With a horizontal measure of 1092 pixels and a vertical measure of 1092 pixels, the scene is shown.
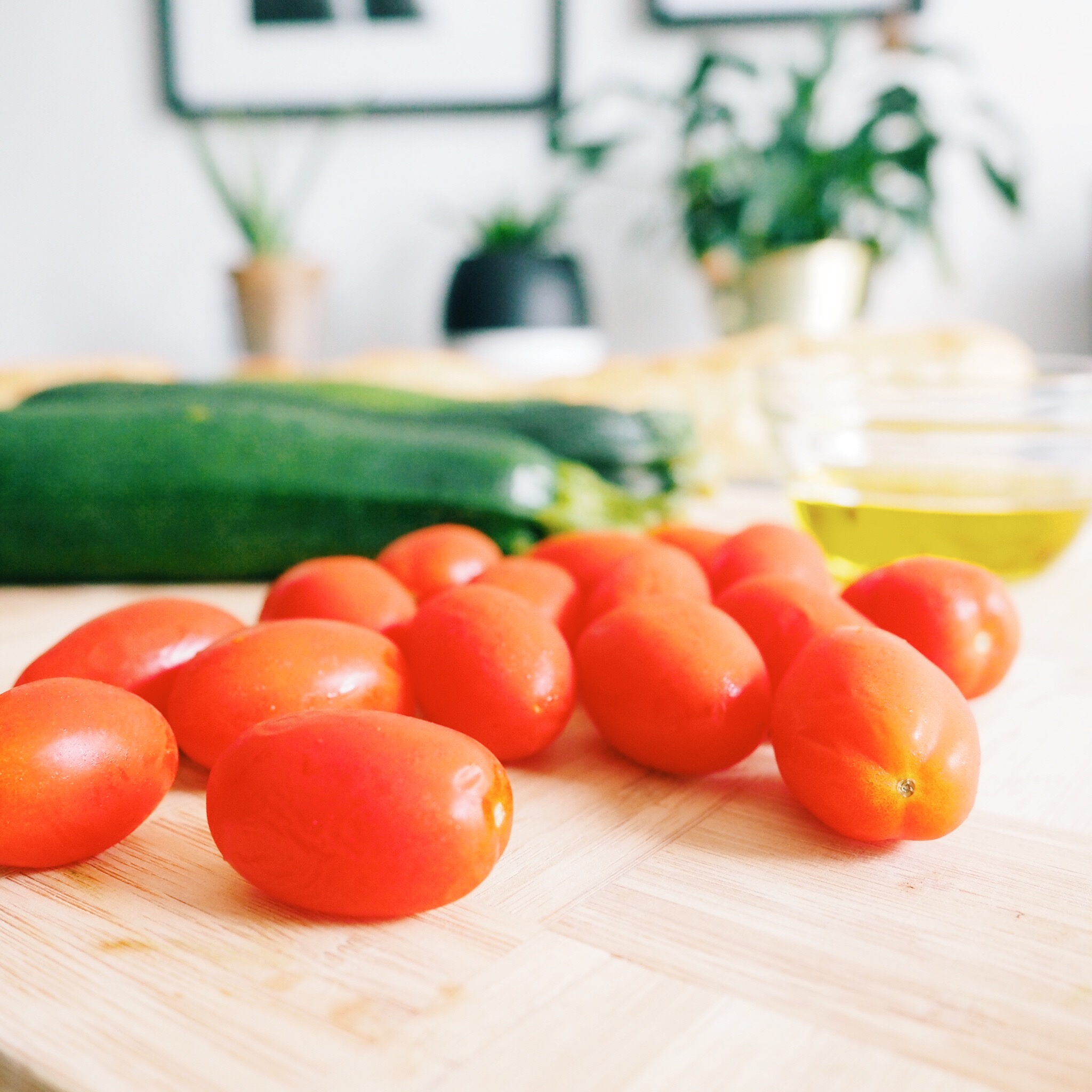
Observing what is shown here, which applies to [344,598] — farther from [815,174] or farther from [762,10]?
[762,10]

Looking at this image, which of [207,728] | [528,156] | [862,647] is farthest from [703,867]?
[528,156]

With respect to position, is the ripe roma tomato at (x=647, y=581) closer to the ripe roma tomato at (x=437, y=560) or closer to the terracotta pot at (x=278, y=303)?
the ripe roma tomato at (x=437, y=560)

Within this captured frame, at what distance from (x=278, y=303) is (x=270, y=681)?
2.22m

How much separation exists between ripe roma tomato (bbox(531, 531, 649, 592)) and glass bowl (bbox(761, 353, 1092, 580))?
22 cm

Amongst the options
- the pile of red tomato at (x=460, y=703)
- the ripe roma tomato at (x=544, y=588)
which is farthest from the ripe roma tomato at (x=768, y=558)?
the ripe roma tomato at (x=544, y=588)

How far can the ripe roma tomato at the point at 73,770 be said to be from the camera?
40 cm

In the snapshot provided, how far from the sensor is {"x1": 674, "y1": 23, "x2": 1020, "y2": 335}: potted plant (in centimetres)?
216

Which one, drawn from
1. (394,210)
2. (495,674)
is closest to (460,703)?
(495,674)

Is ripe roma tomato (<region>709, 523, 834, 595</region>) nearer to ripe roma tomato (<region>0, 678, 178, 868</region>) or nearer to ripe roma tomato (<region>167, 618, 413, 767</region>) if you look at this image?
ripe roma tomato (<region>167, 618, 413, 767</region>)

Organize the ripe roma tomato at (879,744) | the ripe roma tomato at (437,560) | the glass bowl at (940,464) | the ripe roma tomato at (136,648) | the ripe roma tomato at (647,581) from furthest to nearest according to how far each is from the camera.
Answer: the glass bowl at (940,464)
the ripe roma tomato at (437,560)
the ripe roma tomato at (647,581)
the ripe roma tomato at (136,648)
the ripe roma tomato at (879,744)

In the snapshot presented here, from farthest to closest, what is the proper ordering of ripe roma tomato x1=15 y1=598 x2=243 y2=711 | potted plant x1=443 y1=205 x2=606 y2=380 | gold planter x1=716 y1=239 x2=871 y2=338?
1. potted plant x1=443 y1=205 x2=606 y2=380
2. gold planter x1=716 y1=239 x2=871 y2=338
3. ripe roma tomato x1=15 y1=598 x2=243 y2=711

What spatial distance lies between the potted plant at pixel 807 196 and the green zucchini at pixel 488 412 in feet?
3.26

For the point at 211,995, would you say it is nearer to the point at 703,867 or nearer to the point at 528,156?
the point at 703,867

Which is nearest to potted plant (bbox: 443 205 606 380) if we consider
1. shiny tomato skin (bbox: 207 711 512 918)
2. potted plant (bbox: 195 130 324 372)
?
potted plant (bbox: 195 130 324 372)
